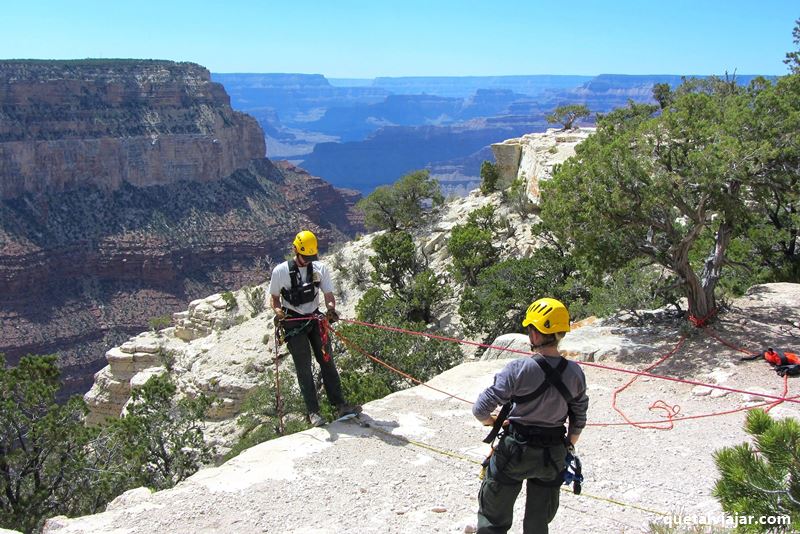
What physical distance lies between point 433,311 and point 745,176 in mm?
13118

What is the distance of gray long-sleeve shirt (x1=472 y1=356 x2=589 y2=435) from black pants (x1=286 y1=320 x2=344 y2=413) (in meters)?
3.51

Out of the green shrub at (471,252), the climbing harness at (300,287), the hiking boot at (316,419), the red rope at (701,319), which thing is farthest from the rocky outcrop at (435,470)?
the green shrub at (471,252)

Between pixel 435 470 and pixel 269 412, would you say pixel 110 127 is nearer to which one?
pixel 269 412

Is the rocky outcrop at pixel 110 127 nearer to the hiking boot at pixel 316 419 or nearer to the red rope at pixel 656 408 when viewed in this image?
the hiking boot at pixel 316 419

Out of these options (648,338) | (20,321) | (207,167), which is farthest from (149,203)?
(648,338)

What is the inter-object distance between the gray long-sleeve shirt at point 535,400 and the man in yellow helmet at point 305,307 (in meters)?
3.24

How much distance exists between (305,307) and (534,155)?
63.9 feet

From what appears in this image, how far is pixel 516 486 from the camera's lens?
15.5ft

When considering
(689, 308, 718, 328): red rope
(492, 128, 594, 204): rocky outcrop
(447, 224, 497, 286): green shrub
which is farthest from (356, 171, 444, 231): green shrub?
(689, 308, 718, 328): red rope

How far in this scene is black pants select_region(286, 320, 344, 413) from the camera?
314 inches

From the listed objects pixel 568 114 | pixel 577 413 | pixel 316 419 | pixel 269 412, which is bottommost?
pixel 269 412

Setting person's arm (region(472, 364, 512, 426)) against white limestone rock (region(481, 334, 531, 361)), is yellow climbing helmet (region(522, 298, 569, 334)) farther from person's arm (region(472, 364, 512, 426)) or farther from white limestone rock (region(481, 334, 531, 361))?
white limestone rock (region(481, 334, 531, 361))

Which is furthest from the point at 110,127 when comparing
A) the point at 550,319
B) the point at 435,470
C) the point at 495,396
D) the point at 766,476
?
the point at 766,476

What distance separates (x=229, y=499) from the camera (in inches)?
250
